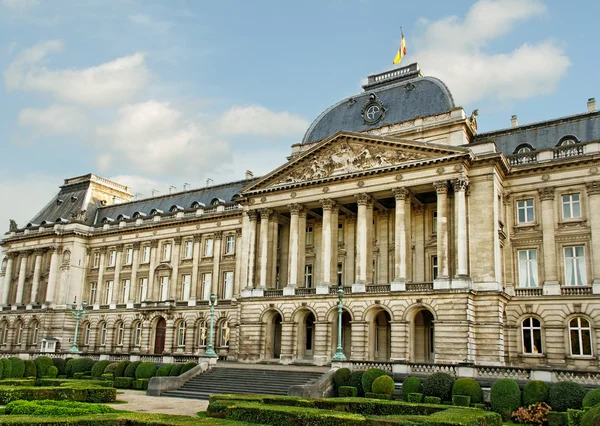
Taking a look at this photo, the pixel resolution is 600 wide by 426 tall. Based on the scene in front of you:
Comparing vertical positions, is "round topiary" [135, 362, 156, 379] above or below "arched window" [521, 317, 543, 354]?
below

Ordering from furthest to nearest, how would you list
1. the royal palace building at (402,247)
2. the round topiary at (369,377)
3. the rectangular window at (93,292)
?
the rectangular window at (93,292)
the royal palace building at (402,247)
the round topiary at (369,377)

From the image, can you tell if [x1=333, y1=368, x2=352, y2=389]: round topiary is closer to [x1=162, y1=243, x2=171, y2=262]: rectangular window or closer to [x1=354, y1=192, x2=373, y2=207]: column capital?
[x1=354, y1=192, x2=373, y2=207]: column capital

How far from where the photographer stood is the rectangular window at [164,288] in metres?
63.2

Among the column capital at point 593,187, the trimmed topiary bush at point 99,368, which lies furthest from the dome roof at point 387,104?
the trimmed topiary bush at point 99,368

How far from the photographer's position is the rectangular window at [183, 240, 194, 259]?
62.3 m

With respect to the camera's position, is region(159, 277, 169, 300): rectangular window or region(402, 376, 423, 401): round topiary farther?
region(159, 277, 169, 300): rectangular window

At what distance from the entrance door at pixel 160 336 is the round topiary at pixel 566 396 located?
41.4 meters

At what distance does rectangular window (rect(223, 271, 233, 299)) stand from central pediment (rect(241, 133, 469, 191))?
1149cm

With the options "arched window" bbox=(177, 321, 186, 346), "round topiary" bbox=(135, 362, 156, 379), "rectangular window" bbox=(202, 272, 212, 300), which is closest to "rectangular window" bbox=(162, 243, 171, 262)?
"rectangular window" bbox=(202, 272, 212, 300)

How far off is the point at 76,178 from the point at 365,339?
164 ft

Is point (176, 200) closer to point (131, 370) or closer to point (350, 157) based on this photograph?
point (350, 157)

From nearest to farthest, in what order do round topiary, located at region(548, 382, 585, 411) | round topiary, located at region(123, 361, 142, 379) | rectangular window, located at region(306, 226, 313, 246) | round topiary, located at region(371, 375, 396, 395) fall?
round topiary, located at region(548, 382, 585, 411)
round topiary, located at region(371, 375, 396, 395)
round topiary, located at region(123, 361, 142, 379)
rectangular window, located at region(306, 226, 313, 246)

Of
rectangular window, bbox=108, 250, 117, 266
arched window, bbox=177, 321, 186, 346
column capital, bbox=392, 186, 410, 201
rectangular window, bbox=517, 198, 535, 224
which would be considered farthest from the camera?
rectangular window, bbox=108, 250, 117, 266

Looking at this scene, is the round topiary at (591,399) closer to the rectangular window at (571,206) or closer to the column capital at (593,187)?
the rectangular window at (571,206)
